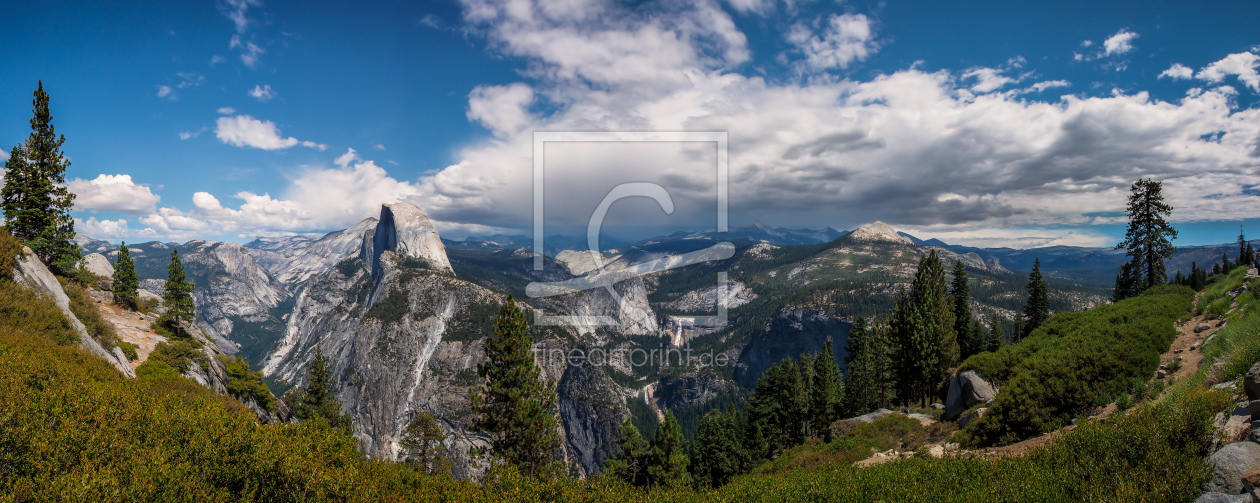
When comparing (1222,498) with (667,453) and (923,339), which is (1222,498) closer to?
(667,453)

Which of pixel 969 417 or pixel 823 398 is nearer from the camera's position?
pixel 969 417

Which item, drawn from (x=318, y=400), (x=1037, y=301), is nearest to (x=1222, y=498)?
(x=318, y=400)

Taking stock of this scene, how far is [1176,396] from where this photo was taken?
1142cm

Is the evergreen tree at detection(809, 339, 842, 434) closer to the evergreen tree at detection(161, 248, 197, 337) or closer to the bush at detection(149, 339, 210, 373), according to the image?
the bush at detection(149, 339, 210, 373)

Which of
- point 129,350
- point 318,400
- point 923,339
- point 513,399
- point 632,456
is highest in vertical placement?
point 129,350

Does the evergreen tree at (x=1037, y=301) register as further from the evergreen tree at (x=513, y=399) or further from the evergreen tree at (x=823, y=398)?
the evergreen tree at (x=513, y=399)

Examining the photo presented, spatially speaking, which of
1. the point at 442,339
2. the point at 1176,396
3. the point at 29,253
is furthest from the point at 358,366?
the point at 1176,396

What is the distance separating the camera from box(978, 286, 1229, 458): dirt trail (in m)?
14.7

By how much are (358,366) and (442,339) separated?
35579 millimetres

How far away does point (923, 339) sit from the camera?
39094 millimetres

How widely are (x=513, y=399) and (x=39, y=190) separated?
4360 centimetres

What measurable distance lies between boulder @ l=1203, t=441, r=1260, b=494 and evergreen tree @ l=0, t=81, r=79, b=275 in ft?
204

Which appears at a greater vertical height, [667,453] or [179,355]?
[179,355]

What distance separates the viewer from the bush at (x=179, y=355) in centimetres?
3178
